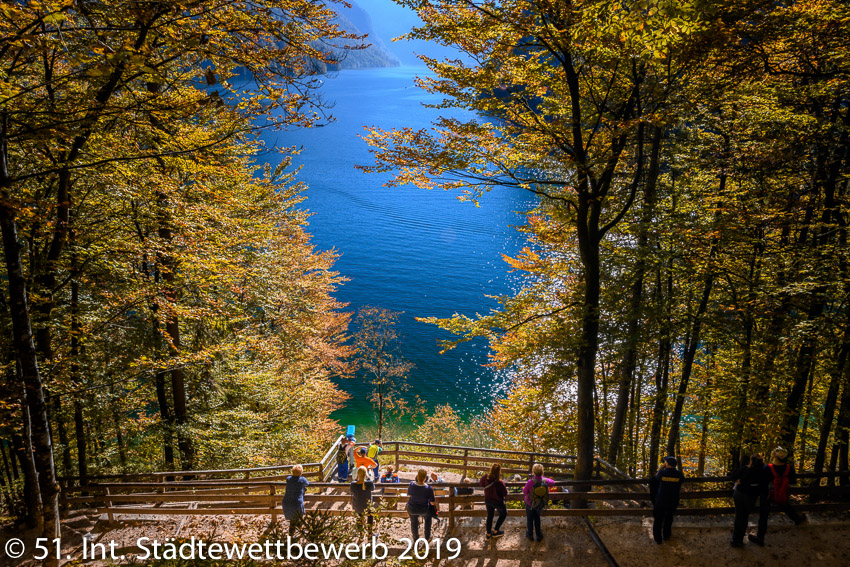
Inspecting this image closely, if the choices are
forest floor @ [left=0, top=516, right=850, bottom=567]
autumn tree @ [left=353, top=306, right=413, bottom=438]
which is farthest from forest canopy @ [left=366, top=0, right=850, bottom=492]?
autumn tree @ [left=353, top=306, right=413, bottom=438]

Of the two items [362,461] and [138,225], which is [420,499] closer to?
[362,461]

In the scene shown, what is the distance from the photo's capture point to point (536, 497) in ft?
25.9

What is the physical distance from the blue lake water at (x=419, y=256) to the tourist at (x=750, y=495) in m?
25.3

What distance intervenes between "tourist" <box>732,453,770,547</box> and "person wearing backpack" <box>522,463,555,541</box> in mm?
3077

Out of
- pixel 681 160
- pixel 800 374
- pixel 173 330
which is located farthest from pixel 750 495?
pixel 173 330

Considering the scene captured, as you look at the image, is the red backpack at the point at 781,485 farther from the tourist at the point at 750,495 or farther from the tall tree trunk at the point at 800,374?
the tall tree trunk at the point at 800,374

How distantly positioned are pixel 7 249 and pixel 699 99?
39.8ft

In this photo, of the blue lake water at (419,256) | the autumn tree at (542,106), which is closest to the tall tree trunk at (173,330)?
the autumn tree at (542,106)

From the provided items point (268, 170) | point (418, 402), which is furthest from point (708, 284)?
point (418, 402)

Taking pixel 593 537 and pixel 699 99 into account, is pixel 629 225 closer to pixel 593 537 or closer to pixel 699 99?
pixel 699 99

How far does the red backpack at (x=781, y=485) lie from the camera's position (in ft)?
25.5

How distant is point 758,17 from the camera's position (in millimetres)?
8719

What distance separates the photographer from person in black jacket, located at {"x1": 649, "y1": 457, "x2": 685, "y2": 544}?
7.47m

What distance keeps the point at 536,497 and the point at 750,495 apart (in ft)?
11.5
